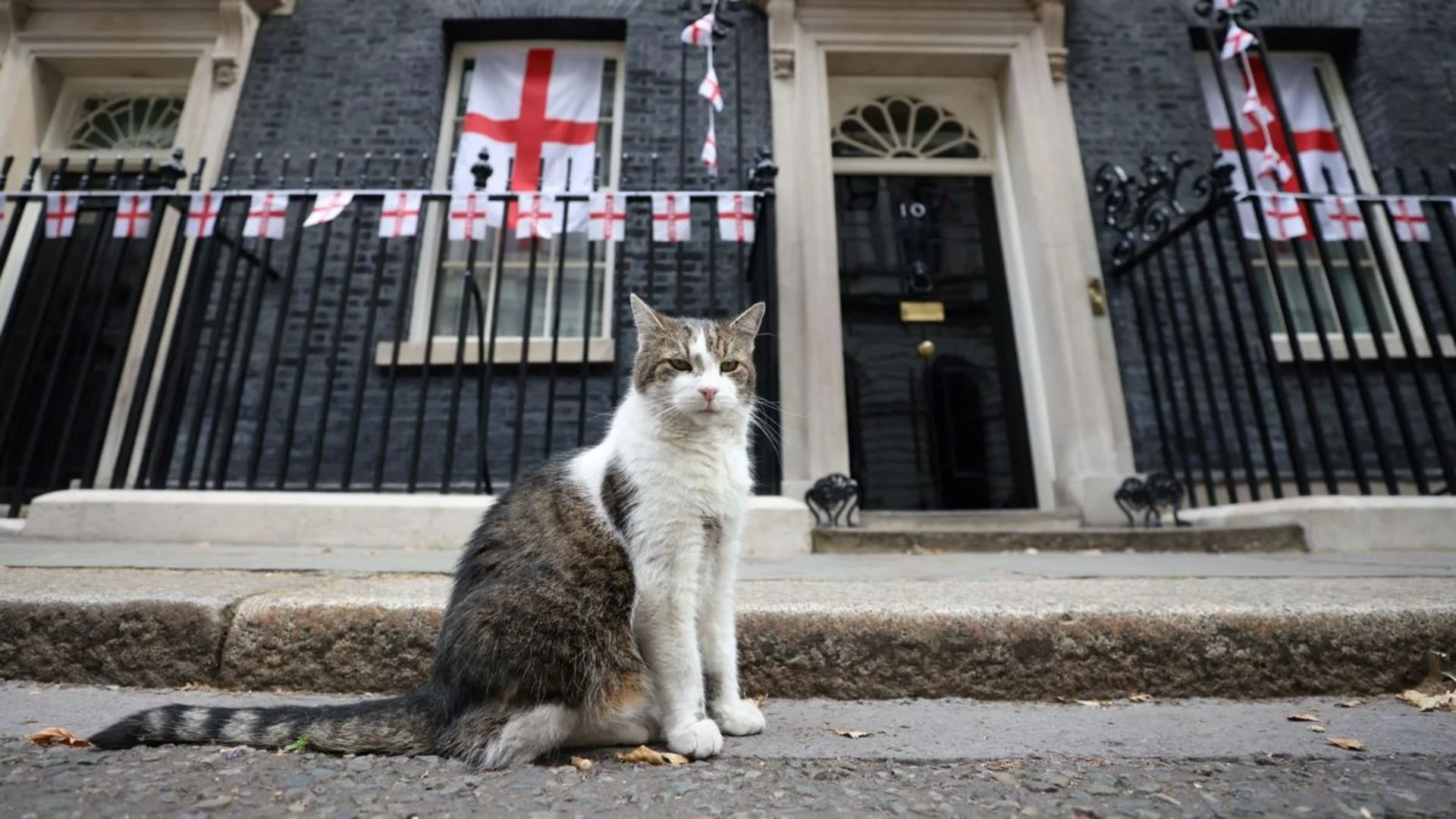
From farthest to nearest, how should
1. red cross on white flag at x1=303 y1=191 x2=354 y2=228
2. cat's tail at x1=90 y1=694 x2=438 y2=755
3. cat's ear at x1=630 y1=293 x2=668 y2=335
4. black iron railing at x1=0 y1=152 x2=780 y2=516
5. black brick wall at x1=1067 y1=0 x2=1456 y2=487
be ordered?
black brick wall at x1=1067 y1=0 x2=1456 y2=487, red cross on white flag at x1=303 y1=191 x2=354 y2=228, black iron railing at x1=0 y1=152 x2=780 y2=516, cat's ear at x1=630 y1=293 x2=668 y2=335, cat's tail at x1=90 y1=694 x2=438 y2=755

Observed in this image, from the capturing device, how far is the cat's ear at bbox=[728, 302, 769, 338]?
1.83 metres

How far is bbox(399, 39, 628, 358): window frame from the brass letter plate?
2418 mm

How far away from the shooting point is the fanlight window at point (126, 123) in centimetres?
637

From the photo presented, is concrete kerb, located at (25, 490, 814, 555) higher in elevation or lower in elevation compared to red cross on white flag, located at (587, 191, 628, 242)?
lower

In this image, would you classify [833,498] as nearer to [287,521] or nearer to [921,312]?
[921,312]

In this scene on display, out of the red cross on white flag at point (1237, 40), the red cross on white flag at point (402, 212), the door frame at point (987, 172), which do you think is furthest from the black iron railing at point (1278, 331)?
the red cross on white flag at point (402, 212)

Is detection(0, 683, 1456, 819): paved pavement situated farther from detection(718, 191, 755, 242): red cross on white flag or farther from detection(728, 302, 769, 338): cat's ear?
detection(718, 191, 755, 242): red cross on white flag

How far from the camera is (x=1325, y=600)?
177 centimetres

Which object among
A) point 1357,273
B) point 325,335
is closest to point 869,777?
point 1357,273

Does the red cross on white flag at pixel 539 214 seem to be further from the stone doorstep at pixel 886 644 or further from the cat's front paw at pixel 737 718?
the cat's front paw at pixel 737 718

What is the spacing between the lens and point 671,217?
4.54 meters

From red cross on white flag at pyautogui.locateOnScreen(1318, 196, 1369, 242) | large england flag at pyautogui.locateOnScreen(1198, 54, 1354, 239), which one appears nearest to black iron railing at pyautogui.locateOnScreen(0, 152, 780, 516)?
red cross on white flag at pyautogui.locateOnScreen(1318, 196, 1369, 242)

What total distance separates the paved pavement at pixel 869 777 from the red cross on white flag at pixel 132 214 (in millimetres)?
4081

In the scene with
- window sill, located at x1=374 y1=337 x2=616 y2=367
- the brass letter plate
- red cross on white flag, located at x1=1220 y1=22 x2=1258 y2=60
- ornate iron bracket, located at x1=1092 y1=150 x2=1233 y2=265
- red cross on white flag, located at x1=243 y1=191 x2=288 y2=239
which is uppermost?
red cross on white flag, located at x1=1220 y1=22 x2=1258 y2=60
